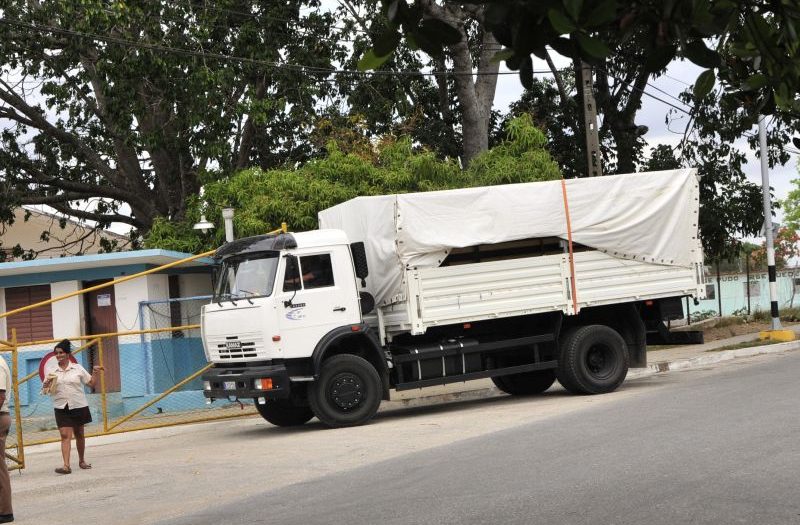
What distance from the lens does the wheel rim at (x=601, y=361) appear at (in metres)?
17.0

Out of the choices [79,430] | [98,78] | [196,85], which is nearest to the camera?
[79,430]

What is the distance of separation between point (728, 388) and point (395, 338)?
497 centimetres

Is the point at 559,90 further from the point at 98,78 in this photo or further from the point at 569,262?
the point at 569,262

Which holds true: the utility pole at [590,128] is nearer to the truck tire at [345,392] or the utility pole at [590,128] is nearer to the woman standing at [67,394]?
the truck tire at [345,392]

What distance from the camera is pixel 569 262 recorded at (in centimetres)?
1647

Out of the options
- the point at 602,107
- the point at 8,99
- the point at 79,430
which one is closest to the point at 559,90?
the point at 602,107

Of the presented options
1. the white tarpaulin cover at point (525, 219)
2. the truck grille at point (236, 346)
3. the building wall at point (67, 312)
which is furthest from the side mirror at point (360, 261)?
the building wall at point (67, 312)

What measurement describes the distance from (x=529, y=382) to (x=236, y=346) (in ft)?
18.8

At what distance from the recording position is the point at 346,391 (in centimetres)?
1522

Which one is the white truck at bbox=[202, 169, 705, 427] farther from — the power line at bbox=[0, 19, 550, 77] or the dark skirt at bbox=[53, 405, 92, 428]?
the power line at bbox=[0, 19, 550, 77]

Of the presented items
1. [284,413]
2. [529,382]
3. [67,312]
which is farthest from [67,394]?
[67,312]

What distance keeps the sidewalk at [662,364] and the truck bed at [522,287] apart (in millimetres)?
2915

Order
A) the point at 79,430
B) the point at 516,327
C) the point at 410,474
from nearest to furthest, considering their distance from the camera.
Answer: the point at 410,474 → the point at 79,430 → the point at 516,327

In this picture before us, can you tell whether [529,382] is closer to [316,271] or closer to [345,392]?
[345,392]
